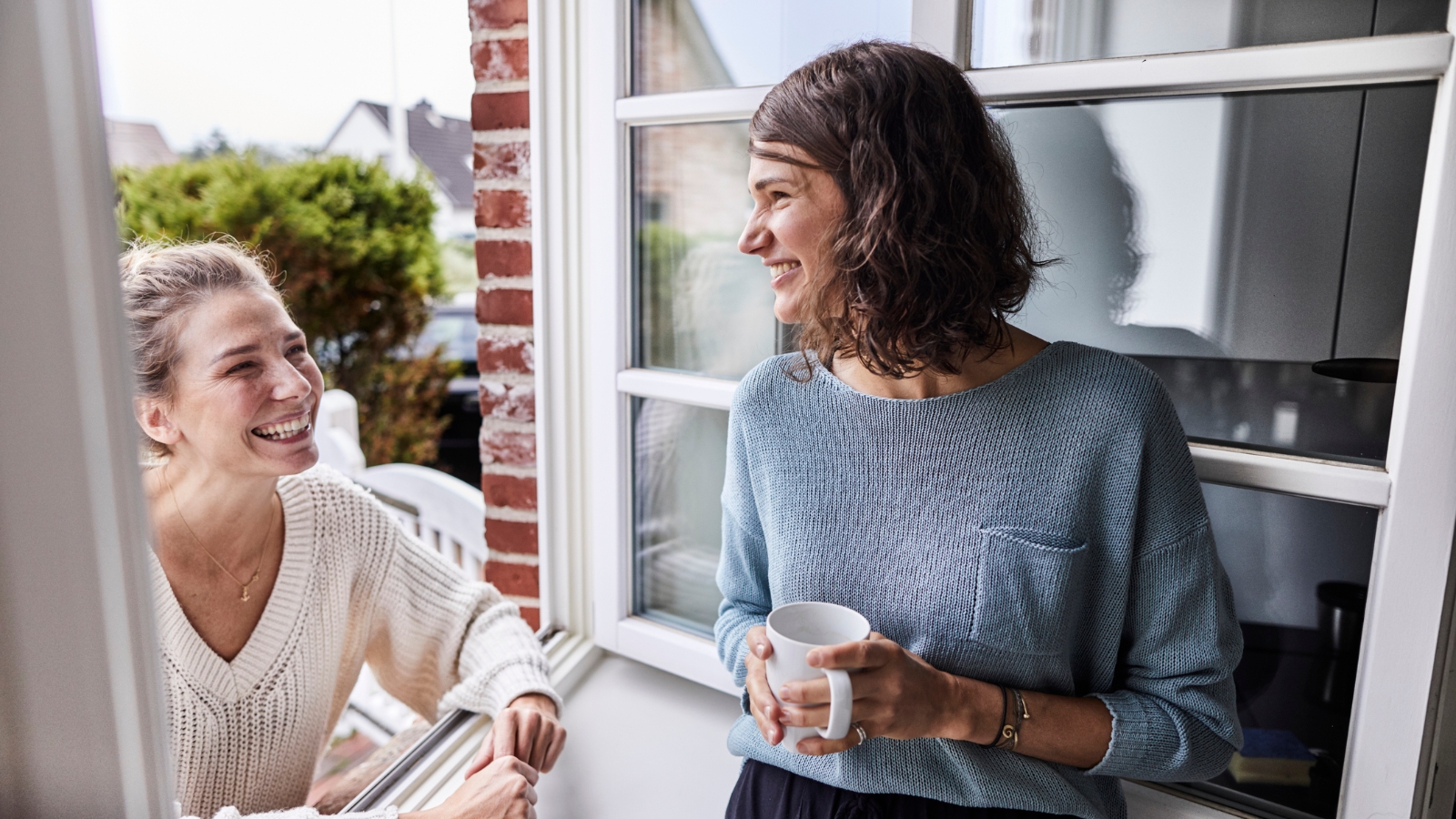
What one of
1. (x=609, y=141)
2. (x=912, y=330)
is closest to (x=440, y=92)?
(x=609, y=141)

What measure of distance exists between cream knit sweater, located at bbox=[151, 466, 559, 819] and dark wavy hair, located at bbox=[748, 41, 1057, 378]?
2.61ft

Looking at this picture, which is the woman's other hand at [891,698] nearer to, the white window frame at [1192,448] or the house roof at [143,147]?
the white window frame at [1192,448]

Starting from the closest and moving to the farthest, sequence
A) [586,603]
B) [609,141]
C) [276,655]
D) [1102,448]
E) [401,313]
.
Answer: [1102,448] < [276,655] < [609,141] < [586,603] < [401,313]

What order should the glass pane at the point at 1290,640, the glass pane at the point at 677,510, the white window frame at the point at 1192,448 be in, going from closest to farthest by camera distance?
the white window frame at the point at 1192,448
the glass pane at the point at 1290,640
the glass pane at the point at 677,510

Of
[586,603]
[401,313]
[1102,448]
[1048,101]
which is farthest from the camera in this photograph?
[401,313]

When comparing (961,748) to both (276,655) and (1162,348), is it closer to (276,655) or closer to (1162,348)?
(1162,348)

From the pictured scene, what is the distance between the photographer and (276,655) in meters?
1.28

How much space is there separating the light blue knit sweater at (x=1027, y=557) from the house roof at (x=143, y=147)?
4827 mm

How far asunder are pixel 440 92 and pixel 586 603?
4315mm

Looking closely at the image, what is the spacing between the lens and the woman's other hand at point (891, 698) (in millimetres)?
826

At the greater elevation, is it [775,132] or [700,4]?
[700,4]

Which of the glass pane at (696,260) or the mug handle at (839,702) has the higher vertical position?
the glass pane at (696,260)

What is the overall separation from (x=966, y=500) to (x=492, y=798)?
71cm

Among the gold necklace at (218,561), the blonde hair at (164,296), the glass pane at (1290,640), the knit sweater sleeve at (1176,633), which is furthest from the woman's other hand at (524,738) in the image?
the glass pane at (1290,640)
